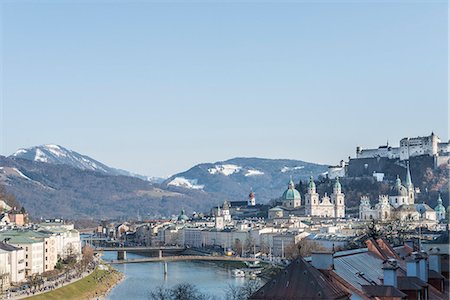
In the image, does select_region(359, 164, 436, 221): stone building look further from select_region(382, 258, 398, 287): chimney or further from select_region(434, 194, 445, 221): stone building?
select_region(382, 258, 398, 287): chimney

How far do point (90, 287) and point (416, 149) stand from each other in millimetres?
52322

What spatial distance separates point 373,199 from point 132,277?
135ft

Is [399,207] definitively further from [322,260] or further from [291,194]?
[322,260]

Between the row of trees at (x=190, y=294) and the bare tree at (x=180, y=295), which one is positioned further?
the row of trees at (x=190, y=294)

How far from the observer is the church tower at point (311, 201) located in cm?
8506

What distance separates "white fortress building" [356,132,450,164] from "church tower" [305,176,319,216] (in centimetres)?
681

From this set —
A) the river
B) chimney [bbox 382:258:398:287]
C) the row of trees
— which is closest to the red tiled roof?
chimney [bbox 382:258:398:287]

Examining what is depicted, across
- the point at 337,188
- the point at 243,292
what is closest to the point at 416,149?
the point at 337,188

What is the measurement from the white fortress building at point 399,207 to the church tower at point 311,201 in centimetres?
677


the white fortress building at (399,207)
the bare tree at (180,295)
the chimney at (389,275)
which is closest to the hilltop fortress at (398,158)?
the white fortress building at (399,207)

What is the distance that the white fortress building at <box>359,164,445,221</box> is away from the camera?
6888 cm

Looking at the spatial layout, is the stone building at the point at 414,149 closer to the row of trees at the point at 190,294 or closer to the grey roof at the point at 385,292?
the row of trees at the point at 190,294

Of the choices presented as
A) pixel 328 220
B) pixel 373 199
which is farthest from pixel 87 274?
pixel 373 199

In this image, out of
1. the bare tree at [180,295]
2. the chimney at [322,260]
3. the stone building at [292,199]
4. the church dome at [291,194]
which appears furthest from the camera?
the church dome at [291,194]
